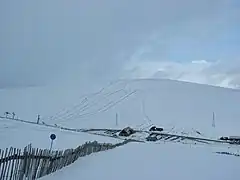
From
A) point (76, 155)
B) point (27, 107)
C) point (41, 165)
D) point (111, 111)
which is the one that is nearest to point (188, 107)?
point (111, 111)

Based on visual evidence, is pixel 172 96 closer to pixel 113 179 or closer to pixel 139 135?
pixel 139 135

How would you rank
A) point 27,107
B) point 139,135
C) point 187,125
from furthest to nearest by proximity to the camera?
1. point 27,107
2. point 187,125
3. point 139,135

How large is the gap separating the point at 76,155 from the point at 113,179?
4.59 meters

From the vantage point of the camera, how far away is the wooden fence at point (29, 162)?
31.1 feet

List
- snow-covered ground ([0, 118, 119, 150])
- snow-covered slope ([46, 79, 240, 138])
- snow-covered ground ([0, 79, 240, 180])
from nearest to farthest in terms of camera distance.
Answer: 1. snow-covered ground ([0, 118, 119, 150])
2. snow-covered ground ([0, 79, 240, 180])
3. snow-covered slope ([46, 79, 240, 138])

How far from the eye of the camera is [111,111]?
236ft

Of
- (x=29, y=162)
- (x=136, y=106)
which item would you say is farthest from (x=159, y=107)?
(x=29, y=162)

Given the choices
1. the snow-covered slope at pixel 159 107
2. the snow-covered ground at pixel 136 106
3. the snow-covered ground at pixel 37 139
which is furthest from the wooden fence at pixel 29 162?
the snow-covered slope at pixel 159 107

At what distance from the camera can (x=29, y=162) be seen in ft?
33.9

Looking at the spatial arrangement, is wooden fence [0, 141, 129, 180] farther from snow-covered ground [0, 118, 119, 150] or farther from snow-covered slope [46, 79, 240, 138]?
snow-covered slope [46, 79, 240, 138]

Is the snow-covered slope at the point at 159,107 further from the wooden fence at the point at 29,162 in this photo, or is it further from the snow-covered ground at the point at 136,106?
the wooden fence at the point at 29,162

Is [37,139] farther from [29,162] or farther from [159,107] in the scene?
[159,107]

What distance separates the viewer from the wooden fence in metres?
9.48

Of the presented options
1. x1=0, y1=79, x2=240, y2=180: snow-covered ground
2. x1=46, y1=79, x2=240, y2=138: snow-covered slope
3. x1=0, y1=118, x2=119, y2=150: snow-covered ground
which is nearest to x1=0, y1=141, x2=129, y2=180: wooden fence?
x1=0, y1=118, x2=119, y2=150: snow-covered ground
